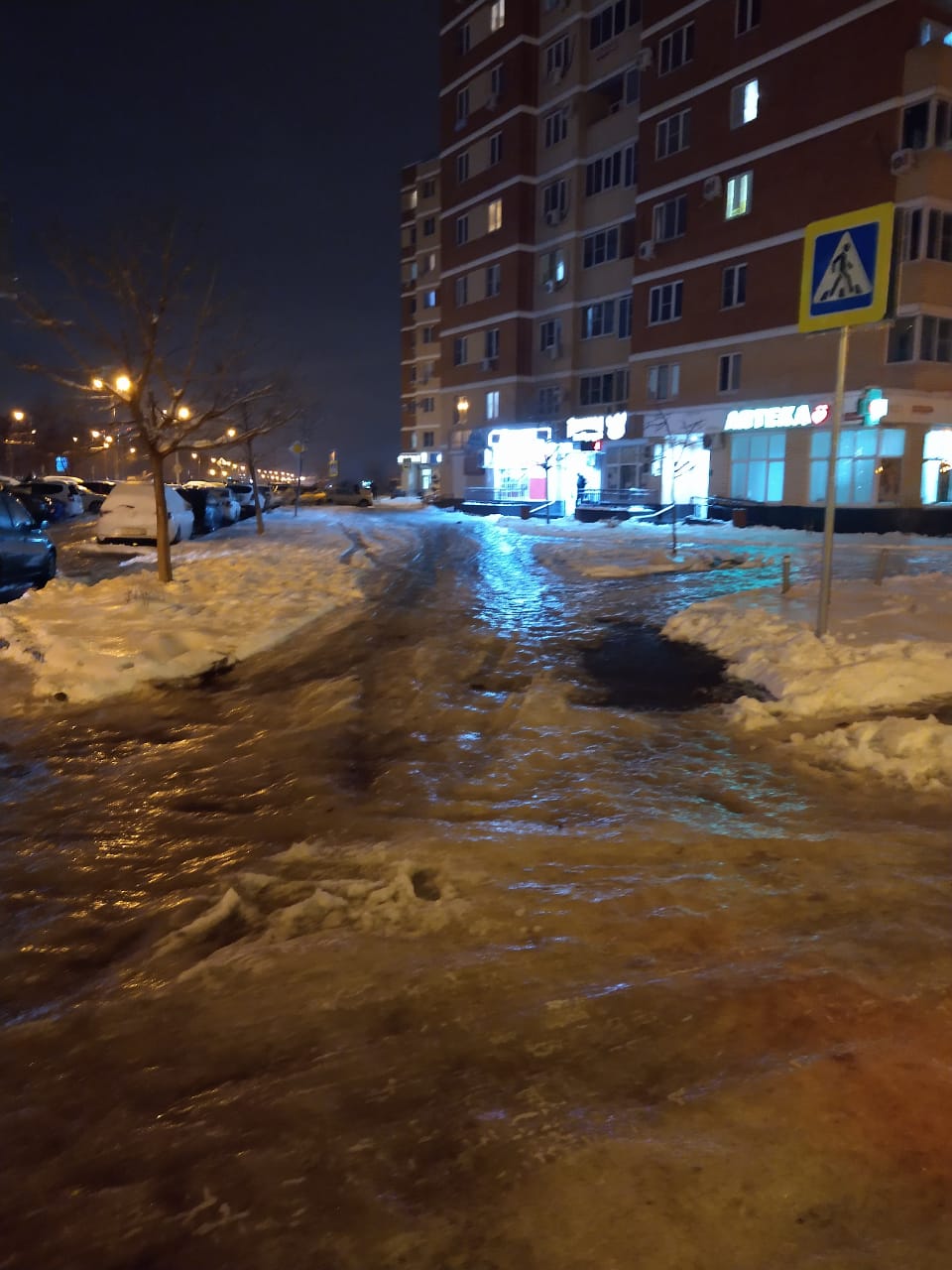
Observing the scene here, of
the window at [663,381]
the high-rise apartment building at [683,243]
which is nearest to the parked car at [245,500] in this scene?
the high-rise apartment building at [683,243]

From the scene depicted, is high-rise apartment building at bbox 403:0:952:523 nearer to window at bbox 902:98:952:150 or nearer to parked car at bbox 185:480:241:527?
window at bbox 902:98:952:150

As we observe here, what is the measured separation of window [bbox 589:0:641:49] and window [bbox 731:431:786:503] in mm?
20872

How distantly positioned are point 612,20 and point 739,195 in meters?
14.2

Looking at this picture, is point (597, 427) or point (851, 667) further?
point (597, 427)

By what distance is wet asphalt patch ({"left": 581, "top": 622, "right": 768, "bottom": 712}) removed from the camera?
8.16 metres

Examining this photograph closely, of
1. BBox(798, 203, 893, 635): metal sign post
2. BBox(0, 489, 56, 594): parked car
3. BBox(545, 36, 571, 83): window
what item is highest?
BBox(545, 36, 571, 83): window

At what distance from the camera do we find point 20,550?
14.7m

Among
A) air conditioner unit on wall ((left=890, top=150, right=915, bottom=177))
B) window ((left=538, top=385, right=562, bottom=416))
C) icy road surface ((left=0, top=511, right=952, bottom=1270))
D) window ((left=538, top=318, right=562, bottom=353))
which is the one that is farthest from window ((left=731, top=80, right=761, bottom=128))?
icy road surface ((left=0, top=511, right=952, bottom=1270))

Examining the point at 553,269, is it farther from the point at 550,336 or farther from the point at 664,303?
the point at 664,303

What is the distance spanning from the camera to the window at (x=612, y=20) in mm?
40688

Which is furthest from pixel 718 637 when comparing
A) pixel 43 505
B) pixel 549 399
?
pixel 549 399

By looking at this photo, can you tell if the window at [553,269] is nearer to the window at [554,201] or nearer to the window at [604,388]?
the window at [554,201]

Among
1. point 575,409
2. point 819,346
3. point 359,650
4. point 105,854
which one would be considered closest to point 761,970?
point 105,854

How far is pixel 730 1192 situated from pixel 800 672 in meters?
6.13
